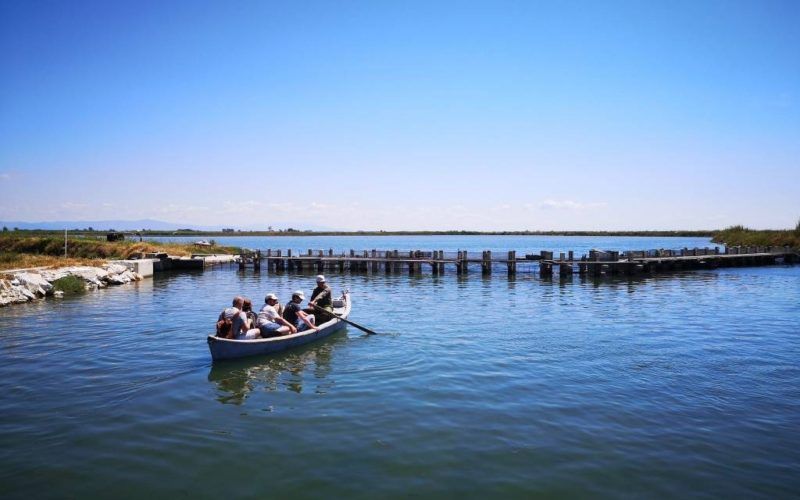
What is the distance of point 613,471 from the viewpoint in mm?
8352

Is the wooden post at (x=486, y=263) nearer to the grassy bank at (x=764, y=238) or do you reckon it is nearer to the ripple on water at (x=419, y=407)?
the ripple on water at (x=419, y=407)

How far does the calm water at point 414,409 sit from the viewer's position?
818cm

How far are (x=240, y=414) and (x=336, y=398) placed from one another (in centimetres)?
215

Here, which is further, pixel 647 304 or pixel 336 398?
pixel 647 304

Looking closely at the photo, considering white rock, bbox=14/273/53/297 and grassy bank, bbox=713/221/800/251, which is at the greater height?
grassy bank, bbox=713/221/800/251

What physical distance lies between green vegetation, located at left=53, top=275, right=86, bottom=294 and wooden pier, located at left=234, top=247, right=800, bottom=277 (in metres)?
18.4

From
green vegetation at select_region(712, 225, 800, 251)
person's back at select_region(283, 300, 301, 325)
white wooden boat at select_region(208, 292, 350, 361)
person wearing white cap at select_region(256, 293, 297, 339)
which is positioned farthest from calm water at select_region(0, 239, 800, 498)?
green vegetation at select_region(712, 225, 800, 251)

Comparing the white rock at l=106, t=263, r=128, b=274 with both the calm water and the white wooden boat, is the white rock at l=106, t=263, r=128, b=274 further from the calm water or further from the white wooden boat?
the white wooden boat

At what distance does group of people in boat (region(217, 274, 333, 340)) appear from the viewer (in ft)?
51.0

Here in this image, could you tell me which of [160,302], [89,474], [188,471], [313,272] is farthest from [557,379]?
[313,272]

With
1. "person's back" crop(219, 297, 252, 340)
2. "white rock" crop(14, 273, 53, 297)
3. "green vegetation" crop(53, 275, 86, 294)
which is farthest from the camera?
"green vegetation" crop(53, 275, 86, 294)

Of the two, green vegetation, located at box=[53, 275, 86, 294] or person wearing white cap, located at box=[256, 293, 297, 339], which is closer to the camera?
person wearing white cap, located at box=[256, 293, 297, 339]

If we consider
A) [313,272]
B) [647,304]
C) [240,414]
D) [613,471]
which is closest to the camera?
[613,471]

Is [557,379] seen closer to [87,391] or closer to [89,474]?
[89,474]
